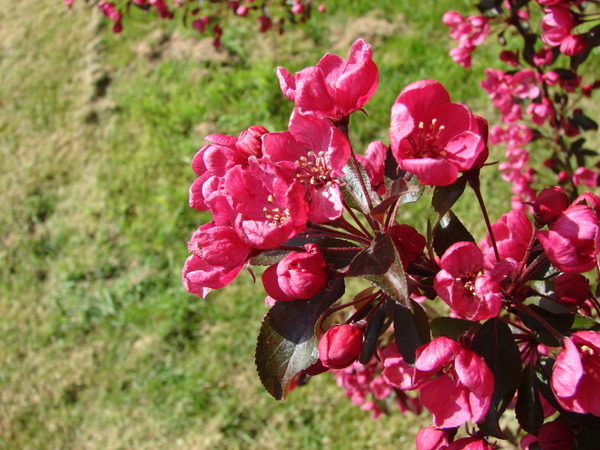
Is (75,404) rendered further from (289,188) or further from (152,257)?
(289,188)

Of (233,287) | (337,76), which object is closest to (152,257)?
(233,287)

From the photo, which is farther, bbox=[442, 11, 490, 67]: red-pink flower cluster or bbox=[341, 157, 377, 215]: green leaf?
bbox=[442, 11, 490, 67]: red-pink flower cluster

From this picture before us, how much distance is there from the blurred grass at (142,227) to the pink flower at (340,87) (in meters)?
2.28

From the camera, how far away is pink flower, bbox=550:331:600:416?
3.44ft

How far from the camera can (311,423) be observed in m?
3.20

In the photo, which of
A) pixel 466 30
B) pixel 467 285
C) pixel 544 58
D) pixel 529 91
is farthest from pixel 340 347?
pixel 466 30

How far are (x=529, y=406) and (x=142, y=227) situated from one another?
327cm

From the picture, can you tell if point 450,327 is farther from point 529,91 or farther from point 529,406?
point 529,91

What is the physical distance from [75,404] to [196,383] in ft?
2.48

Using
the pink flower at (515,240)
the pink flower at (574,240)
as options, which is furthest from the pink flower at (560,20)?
the pink flower at (574,240)

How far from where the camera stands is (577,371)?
1.04m

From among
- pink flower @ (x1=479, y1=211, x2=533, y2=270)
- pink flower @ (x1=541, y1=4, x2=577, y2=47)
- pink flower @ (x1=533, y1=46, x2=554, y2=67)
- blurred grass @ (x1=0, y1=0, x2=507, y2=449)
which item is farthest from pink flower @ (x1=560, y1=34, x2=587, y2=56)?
blurred grass @ (x1=0, y1=0, x2=507, y2=449)

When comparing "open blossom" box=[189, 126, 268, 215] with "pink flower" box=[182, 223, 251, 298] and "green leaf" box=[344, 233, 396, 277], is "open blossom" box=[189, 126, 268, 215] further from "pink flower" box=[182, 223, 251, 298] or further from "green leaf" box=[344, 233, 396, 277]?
"green leaf" box=[344, 233, 396, 277]

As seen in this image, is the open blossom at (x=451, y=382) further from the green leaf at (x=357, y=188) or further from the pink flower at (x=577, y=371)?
the green leaf at (x=357, y=188)
